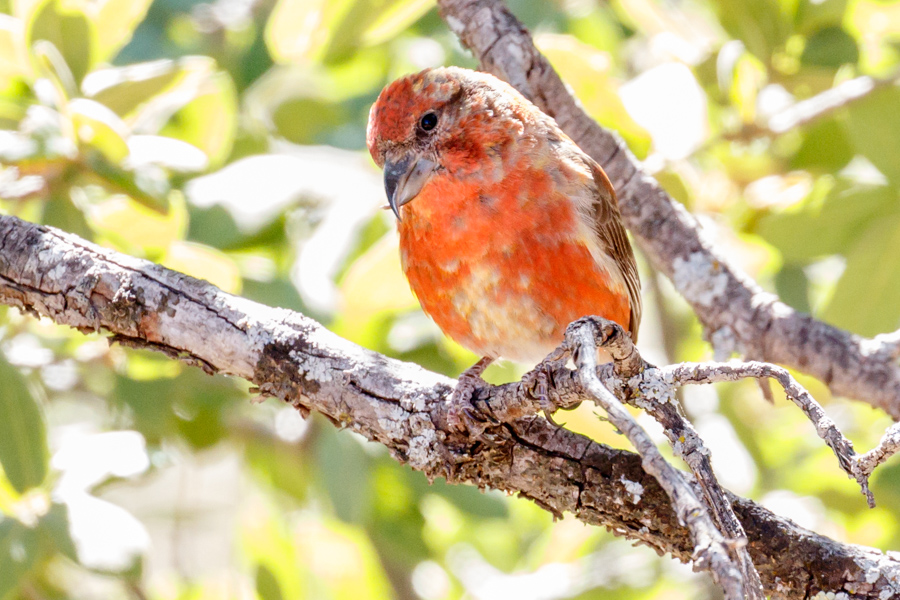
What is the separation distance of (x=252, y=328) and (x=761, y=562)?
1.39 meters

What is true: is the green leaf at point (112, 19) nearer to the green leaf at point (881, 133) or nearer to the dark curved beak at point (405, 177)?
the dark curved beak at point (405, 177)

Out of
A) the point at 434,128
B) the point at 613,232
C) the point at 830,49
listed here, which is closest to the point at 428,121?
the point at 434,128

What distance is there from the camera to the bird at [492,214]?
2744 mm

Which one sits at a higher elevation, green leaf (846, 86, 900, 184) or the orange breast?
green leaf (846, 86, 900, 184)

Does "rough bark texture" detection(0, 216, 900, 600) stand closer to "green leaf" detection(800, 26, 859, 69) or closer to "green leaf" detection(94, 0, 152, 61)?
"green leaf" detection(94, 0, 152, 61)

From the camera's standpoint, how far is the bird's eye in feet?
9.40

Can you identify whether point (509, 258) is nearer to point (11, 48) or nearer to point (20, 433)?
point (20, 433)

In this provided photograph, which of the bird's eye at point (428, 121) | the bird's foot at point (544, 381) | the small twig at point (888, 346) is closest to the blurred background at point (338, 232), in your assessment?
the small twig at point (888, 346)

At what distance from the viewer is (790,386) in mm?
1650

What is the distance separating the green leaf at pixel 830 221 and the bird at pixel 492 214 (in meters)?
0.76

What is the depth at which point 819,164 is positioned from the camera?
3.62 m

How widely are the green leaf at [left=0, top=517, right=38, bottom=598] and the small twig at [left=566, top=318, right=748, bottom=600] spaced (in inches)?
75.4

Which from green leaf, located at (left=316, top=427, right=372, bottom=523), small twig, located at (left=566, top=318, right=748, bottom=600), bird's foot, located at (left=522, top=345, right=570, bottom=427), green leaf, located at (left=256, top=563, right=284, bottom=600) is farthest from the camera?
green leaf, located at (left=256, top=563, right=284, bottom=600)

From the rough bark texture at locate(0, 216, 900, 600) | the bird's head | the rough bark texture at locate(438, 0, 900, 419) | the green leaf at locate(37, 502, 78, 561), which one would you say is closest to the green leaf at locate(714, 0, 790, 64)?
the rough bark texture at locate(438, 0, 900, 419)
